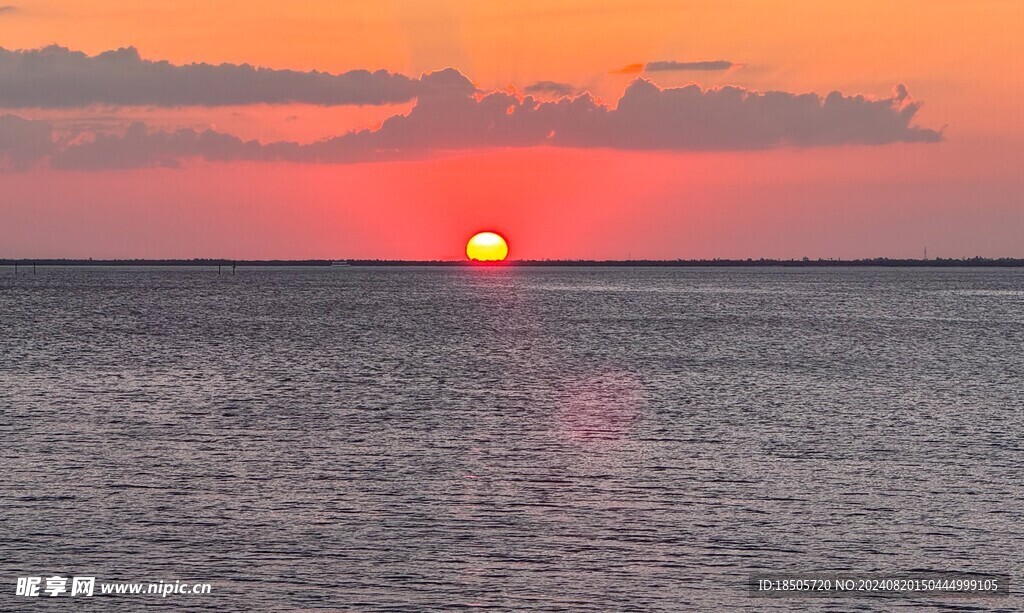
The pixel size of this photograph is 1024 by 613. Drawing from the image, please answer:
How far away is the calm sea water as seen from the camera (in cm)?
2339

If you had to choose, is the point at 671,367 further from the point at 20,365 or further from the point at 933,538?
the point at 933,538

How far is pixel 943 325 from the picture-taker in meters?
121

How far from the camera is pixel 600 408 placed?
50.0 m

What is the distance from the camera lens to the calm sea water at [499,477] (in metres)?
23.4

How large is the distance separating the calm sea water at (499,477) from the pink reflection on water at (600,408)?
0.25m

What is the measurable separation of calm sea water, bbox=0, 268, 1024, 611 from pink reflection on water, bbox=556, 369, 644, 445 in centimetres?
25

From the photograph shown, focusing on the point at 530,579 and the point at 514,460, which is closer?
the point at 530,579

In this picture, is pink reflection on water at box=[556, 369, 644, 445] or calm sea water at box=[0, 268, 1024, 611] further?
pink reflection on water at box=[556, 369, 644, 445]

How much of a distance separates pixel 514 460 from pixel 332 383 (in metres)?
25.9

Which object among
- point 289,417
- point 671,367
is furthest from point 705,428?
point 671,367

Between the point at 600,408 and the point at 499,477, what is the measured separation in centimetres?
1760

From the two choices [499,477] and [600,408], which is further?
[600,408]

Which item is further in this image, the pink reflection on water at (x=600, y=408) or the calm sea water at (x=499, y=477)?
the pink reflection on water at (x=600, y=408)

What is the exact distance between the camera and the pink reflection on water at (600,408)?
136 feet
